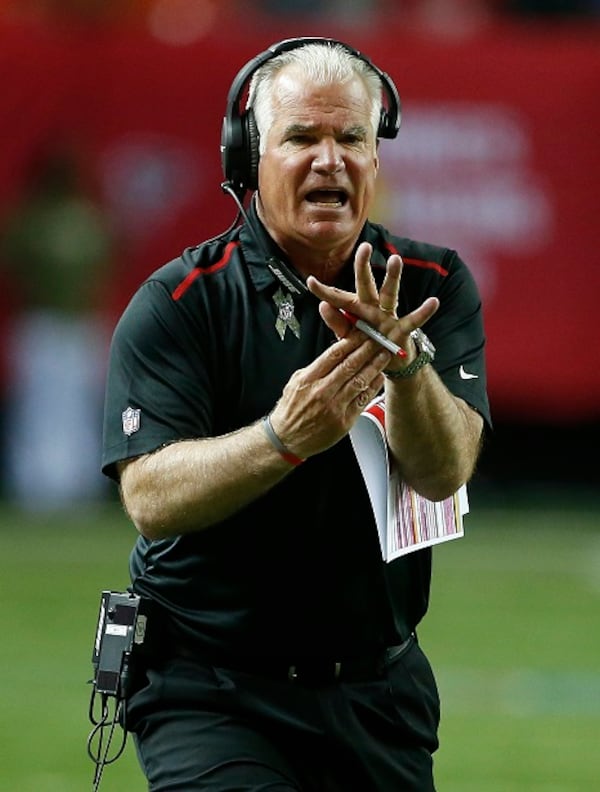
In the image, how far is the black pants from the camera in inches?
173

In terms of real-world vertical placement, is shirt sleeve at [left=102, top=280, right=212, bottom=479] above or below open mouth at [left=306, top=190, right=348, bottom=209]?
below

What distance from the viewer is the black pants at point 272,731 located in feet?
14.4

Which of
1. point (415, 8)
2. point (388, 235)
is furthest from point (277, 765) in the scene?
point (415, 8)

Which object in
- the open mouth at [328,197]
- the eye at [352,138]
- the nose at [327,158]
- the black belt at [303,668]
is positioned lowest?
the black belt at [303,668]

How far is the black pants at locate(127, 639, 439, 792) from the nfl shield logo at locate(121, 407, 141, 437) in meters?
0.56

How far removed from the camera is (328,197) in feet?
14.7

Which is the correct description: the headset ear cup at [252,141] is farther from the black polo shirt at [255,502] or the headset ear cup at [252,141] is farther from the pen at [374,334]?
the pen at [374,334]

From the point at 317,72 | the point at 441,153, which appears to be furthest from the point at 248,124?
the point at 441,153

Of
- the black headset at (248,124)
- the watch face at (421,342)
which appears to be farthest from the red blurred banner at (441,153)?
the watch face at (421,342)

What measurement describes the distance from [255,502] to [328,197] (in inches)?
27.6

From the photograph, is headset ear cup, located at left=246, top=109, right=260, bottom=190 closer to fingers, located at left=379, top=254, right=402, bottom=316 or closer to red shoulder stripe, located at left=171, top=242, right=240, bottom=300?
red shoulder stripe, located at left=171, top=242, right=240, bottom=300

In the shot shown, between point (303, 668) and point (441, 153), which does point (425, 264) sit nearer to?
point (303, 668)

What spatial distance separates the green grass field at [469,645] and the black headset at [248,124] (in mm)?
3414

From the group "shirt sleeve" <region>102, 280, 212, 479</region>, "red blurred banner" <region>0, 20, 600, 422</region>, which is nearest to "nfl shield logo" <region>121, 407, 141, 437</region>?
"shirt sleeve" <region>102, 280, 212, 479</region>
